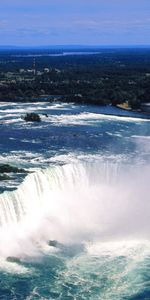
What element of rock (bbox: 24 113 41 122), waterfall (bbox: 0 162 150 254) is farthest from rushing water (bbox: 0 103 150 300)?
rock (bbox: 24 113 41 122)

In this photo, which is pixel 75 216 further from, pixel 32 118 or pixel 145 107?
pixel 145 107

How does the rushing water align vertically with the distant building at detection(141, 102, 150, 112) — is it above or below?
below

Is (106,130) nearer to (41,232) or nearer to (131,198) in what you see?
(131,198)

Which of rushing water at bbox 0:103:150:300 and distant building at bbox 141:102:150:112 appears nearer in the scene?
rushing water at bbox 0:103:150:300

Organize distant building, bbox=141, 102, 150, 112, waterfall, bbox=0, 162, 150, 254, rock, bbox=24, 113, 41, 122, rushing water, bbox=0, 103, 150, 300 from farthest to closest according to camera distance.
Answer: distant building, bbox=141, 102, 150, 112 < rock, bbox=24, 113, 41, 122 < waterfall, bbox=0, 162, 150, 254 < rushing water, bbox=0, 103, 150, 300

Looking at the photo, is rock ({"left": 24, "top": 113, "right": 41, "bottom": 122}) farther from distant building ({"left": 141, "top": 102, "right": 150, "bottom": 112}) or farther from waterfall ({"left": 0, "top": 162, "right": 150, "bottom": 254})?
waterfall ({"left": 0, "top": 162, "right": 150, "bottom": 254})

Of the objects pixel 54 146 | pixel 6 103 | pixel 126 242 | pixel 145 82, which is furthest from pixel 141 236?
pixel 145 82

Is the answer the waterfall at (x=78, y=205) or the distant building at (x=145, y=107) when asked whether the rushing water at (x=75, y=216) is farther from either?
the distant building at (x=145, y=107)

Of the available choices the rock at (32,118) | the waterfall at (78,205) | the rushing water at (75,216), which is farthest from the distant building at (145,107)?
the waterfall at (78,205)

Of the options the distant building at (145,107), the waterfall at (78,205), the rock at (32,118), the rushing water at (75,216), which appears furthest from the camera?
the distant building at (145,107)
